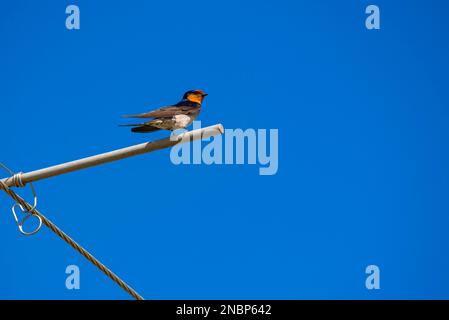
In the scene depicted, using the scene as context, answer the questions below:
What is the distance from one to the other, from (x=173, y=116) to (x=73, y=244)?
12.8ft

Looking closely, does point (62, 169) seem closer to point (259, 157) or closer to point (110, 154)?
point (110, 154)

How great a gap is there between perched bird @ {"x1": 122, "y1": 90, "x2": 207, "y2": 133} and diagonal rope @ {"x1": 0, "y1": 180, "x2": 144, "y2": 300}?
2.49 meters

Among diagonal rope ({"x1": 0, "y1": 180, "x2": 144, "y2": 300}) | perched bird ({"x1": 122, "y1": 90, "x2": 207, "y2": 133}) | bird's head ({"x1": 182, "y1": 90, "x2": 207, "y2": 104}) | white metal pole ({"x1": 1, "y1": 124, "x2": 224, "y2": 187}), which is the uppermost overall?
bird's head ({"x1": 182, "y1": 90, "x2": 207, "y2": 104})

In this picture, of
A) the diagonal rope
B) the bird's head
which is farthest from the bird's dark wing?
the diagonal rope

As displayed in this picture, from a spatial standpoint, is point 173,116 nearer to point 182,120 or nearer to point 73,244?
point 182,120

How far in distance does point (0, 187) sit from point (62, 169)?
0.48 metres

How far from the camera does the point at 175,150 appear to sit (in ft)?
18.6

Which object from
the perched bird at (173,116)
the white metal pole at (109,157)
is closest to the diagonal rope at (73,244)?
the white metal pole at (109,157)

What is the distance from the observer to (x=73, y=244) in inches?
189

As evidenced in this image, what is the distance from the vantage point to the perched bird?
7.98m

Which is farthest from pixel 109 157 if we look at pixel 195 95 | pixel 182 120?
pixel 195 95

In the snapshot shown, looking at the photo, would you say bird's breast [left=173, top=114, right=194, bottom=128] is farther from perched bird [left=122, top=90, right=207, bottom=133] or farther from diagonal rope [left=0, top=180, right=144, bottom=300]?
diagonal rope [left=0, top=180, right=144, bottom=300]
